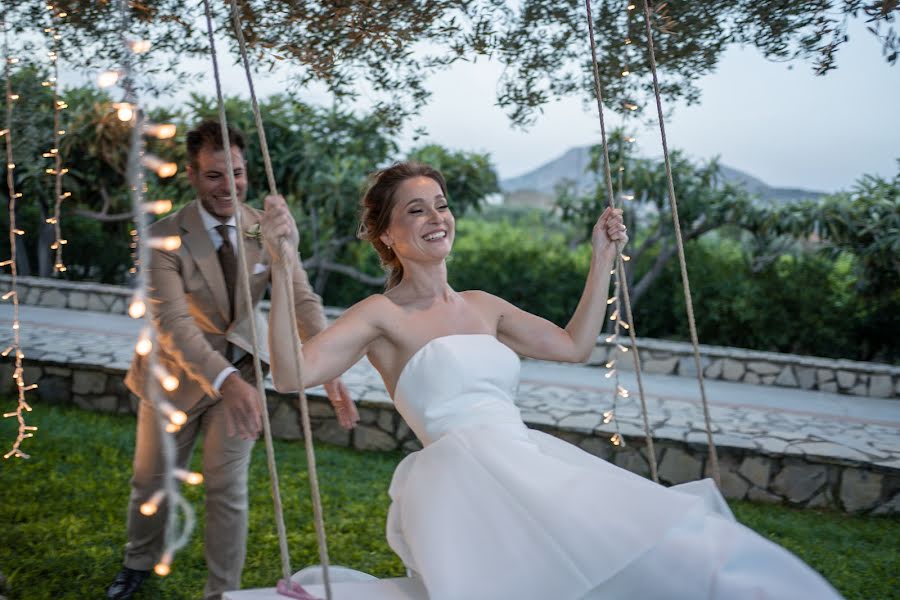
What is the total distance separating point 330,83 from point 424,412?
1750 mm

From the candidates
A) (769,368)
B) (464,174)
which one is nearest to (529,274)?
(464,174)

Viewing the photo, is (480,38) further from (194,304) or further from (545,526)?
(545,526)

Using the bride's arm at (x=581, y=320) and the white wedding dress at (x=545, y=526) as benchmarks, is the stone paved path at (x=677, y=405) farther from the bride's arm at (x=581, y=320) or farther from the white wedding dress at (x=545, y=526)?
the white wedding dress at (x=545, y=526)

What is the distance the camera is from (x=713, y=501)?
77.3 inches

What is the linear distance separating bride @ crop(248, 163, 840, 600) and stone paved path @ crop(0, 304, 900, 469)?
306 cm

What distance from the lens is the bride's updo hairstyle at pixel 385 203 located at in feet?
7.84

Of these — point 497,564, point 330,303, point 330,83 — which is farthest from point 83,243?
point 497,564

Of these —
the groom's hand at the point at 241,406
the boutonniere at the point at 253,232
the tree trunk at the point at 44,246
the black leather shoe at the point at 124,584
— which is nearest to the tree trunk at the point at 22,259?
the tree trunk at the point at 44,246

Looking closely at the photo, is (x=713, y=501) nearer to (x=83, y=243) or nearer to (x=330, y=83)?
(x=330, y=83)

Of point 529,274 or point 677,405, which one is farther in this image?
point 529,274

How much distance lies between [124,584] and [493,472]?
6.07 feet

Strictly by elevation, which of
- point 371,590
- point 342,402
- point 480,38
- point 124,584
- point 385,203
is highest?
point 480,38

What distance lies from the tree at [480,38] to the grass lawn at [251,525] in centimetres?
199

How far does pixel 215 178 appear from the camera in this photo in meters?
2.78
